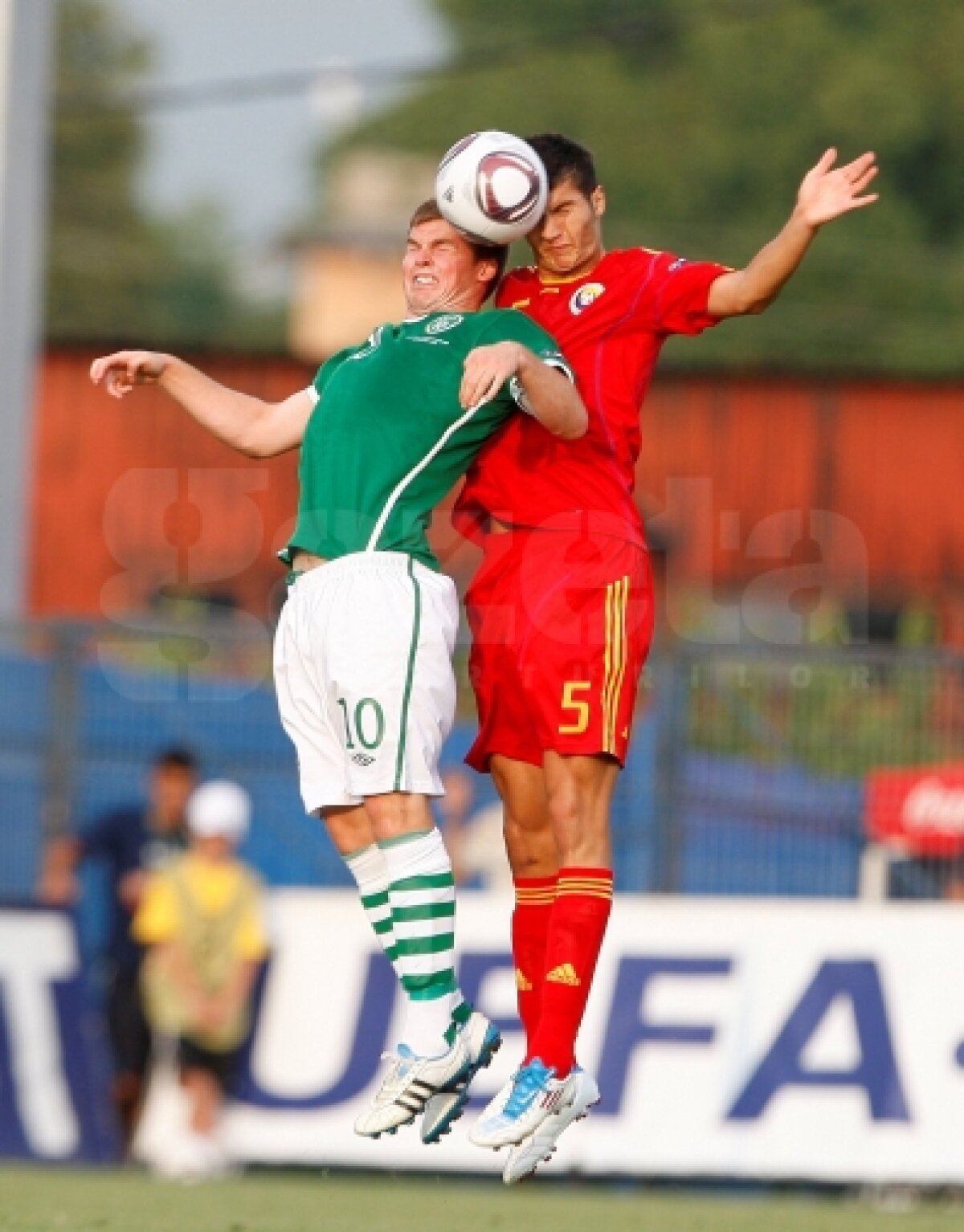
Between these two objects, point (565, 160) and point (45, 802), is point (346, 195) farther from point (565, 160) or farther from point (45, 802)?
point (565, 160)

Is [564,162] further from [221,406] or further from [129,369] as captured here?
[129,369]

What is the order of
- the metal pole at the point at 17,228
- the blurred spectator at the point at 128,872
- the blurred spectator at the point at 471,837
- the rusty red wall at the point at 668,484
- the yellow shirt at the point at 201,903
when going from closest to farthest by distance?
the yellow shirt at the point at 201,903, the blurred spectator at the point at 128,872, the blurred spectator at the point at 471,837, the metal pole at the point at 17,228, the rusty red wall at the point at 668,484

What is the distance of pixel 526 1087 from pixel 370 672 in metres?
1.43

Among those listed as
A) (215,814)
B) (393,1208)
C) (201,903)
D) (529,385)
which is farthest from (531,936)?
(201,903)

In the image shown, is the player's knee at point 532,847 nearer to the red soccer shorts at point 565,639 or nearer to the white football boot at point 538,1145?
the red soccer shorts at point 565,639

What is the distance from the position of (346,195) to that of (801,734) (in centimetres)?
7311

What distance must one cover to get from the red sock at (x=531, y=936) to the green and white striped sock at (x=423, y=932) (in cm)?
Answer: 46

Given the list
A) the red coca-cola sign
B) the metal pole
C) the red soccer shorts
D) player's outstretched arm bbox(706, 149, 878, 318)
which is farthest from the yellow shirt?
player's outstretched arm bbox(706, 149, 878, 318)

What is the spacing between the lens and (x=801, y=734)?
16.7 m

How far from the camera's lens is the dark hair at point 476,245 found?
8.98 m

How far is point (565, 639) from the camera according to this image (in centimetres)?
901

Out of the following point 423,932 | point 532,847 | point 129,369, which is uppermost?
point 129,369

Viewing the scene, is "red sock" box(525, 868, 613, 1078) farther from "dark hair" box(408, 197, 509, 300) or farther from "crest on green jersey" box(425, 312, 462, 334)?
"dark hair" box(408, 197, 509, 300)

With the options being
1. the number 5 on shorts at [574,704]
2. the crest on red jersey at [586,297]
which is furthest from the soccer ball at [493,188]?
the number 5 on shorts at [574,704]
